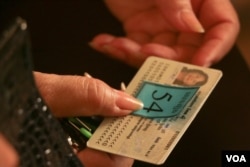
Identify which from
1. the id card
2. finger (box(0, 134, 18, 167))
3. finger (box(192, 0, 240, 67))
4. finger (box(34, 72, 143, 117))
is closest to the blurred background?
finger (box(192, 0, 240, 67))

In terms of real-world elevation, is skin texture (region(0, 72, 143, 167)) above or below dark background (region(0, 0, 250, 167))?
below

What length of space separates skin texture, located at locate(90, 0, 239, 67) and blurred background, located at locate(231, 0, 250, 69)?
41cm

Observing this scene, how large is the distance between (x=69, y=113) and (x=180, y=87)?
16 centimetres

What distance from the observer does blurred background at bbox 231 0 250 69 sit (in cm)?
125

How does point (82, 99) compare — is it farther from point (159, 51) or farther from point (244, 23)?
point (244, 23)

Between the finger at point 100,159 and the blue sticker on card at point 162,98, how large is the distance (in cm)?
7

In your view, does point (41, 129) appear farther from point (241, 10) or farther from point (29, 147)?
point (241, 10)

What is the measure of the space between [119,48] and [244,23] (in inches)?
21.4

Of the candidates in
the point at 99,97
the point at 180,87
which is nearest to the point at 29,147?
the point at 99,97

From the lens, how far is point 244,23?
128 centimetres

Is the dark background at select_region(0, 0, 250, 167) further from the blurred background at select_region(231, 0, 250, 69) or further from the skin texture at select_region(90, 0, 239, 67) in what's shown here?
the blurred background at select_region(231, 0, 250, 69)

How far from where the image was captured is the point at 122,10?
3.08 ft

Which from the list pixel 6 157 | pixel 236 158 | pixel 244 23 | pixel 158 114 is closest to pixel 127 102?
pixel 158 114

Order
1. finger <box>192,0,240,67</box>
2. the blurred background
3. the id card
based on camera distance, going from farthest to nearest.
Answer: the blurred background → finger <box>192,0,240,67</box> → the id card
